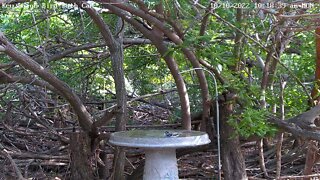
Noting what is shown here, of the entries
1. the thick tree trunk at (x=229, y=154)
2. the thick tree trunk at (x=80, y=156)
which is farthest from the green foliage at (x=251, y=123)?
the thick tree trunk at (x=80, y=156)

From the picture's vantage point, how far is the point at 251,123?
432 cm

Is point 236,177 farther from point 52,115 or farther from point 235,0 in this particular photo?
point 52,115

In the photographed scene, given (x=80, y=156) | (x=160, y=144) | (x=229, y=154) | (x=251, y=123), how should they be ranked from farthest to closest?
1. (x=80, y=156)
2. (x=229, y=154)
3. (x=251, y=123)
4. (x=160, y=144)

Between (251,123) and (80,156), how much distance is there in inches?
75.8

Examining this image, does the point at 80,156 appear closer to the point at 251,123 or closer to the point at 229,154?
the point at 229,154

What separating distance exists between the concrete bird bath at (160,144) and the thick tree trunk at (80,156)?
1.01m

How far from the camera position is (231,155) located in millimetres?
5008

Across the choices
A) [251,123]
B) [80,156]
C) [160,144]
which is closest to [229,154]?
[251,123]

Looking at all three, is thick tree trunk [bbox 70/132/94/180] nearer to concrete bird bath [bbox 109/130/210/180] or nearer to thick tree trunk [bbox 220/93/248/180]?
concrete bird bath [bbox 109/130/210/180]

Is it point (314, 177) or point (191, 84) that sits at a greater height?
point (191, 84)

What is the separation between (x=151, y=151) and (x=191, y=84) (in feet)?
7.52

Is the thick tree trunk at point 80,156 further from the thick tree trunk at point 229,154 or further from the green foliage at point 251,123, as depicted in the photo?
the green foliage at point 251,123

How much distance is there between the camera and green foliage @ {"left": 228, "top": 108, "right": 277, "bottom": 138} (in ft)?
14.2

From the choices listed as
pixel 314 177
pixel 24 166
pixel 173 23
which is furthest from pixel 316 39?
pixel 24 166
